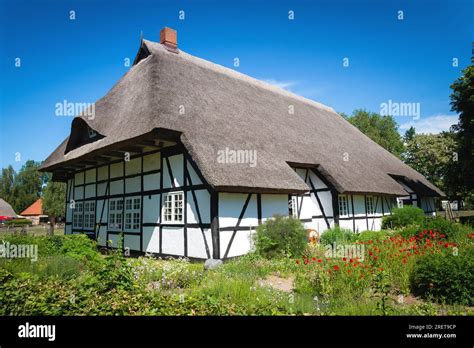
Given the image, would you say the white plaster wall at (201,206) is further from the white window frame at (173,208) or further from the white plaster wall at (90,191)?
the white plaster wall at (90,191)

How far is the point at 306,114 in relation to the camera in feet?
68.4

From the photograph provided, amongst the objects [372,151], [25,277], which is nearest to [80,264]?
[25,277]

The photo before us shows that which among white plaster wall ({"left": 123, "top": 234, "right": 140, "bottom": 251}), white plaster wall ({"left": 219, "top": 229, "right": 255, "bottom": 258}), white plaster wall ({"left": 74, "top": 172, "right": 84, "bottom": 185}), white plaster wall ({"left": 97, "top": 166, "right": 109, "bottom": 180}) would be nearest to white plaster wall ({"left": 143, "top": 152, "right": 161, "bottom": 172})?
white plaster wall ({"left": 123, "top": 234, "right": 140, "bottom": 251})

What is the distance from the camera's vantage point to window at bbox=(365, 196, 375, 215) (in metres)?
17.0

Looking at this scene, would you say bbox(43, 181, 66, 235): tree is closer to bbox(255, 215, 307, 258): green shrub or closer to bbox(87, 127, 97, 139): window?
bbox(87, 127, 97, 139): window

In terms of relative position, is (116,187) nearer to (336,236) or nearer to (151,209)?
(151,209)

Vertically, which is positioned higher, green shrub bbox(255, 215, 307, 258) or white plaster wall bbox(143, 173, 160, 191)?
white plaster wall bbox(143, 173, 160, 191)

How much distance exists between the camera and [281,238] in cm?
1013

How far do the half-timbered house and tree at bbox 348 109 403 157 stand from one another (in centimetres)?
2436

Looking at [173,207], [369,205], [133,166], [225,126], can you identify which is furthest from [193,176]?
[369,205]

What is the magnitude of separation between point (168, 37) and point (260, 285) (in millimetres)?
15236

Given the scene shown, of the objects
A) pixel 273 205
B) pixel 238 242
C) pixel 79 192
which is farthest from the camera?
pixel 79 192

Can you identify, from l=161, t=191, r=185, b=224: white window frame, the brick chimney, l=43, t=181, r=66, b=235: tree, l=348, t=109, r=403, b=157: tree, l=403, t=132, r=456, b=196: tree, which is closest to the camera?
l=161, t=191, r=185, b=224: white window frame
